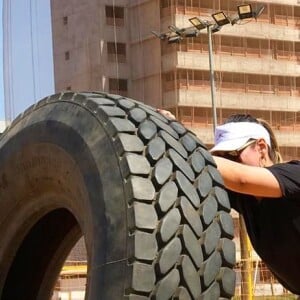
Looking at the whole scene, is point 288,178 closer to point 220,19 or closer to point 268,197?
point 268,197

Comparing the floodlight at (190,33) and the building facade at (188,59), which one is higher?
the building facade at (188,59)

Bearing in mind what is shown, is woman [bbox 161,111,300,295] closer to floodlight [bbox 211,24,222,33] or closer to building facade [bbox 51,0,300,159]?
floodlight [bbox 211,24,222,33]

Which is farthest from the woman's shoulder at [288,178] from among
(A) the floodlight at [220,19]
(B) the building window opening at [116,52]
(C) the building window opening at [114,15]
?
(C) the building window opening at [114,15]

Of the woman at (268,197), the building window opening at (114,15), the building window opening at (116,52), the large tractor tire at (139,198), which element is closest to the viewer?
the large tractor tire at (139,198)

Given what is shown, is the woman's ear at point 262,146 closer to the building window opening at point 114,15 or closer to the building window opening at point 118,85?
the building window opening at point 118,85

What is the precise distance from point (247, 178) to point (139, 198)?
1.73 feet

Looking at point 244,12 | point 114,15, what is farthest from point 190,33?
point 114,15

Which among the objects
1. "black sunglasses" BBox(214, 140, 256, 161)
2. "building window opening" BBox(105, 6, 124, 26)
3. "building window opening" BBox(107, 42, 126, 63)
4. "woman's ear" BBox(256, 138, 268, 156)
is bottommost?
"black sunglasses" BBox(214, 140, 256, 161)

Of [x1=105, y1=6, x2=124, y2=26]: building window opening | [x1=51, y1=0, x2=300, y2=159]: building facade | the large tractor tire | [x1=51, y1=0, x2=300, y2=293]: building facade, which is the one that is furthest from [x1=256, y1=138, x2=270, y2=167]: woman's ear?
[x1=105, y1=6, x2=124, y2=26]: building window opening

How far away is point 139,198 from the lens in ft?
8.43

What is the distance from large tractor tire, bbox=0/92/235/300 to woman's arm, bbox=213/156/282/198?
0.21 m

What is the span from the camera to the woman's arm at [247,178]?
9.74 ft

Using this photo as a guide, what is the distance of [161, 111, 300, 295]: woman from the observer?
3.07 metres

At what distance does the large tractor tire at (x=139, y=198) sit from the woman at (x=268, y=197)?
33cm
